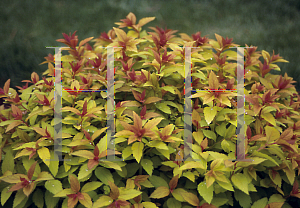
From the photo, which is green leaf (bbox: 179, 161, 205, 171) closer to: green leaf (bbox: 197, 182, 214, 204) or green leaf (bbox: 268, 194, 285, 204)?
green leaf (bbox: 197, 182, 214, 204)

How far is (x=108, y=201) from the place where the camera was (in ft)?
3.97

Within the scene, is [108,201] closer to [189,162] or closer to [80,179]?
[80,179]

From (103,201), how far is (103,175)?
145 mm

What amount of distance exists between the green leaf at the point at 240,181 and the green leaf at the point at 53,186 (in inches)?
35.7

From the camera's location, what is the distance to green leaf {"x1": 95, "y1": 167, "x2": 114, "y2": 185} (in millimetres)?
1298

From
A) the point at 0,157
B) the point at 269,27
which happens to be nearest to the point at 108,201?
the point at 0,157

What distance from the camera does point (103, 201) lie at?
1.21 m

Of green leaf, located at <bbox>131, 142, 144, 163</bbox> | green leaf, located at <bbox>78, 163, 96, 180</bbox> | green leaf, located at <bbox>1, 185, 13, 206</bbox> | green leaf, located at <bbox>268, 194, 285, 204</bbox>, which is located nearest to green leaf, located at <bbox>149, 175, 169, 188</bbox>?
green leaf, located at <bbox>131, 142, 144, 163</bbox>

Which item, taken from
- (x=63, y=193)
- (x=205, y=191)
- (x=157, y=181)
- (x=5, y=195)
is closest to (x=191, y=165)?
(x=205, y=191)

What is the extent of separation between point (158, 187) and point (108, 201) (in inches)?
11.1

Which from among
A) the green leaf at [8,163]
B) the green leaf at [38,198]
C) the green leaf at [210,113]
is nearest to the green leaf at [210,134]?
the green leaf at [210,113]

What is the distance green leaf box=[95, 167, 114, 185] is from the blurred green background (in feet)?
10.8

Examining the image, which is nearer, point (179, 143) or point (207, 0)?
point (179, 143)

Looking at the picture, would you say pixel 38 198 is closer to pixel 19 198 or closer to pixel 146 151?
pixel 19 198
